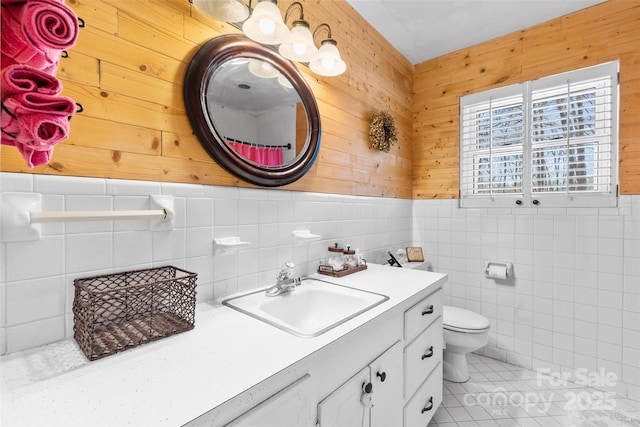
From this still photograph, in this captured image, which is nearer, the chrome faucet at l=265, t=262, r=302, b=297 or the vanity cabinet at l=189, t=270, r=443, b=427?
the vanity cabinet at l=189, t=270, r=443, b=427

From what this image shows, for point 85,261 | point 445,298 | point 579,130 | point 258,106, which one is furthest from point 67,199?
point 579,130

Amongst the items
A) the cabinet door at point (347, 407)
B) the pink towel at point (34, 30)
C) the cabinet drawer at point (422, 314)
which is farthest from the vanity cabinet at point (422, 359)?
the pink towel at point (34, 30)

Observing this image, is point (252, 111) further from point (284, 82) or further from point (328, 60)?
point (328, 60)

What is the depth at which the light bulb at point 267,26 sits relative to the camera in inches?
48.2

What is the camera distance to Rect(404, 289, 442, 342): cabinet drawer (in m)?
1.31

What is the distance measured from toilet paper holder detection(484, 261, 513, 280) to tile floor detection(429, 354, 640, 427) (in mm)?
708

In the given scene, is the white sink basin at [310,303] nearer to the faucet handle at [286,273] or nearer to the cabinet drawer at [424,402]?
the faucet handle at [286,273]

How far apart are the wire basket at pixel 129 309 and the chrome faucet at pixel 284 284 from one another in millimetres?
418

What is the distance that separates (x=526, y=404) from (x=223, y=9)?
106 inches

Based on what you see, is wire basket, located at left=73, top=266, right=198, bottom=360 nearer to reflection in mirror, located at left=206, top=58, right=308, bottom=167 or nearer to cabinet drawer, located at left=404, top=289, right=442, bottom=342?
reflection in mirror, located at left=206, top=58, right=308, bottom=167

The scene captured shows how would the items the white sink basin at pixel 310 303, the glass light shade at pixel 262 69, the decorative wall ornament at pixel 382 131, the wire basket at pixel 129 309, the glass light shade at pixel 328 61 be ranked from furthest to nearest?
the decorative wall ornament at pixel 382 131
the glass light shade at pixel 328 61
the glass light shade at pixel 262 69
the white sink basin at pixel 310 303
the wire basket at pixel 129 309

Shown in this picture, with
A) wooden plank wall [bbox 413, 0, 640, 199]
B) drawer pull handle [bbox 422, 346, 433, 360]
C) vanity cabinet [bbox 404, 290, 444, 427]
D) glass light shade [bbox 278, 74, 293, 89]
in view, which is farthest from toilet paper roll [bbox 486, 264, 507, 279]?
glass light shade [bbox 278, 74, 293, 89]

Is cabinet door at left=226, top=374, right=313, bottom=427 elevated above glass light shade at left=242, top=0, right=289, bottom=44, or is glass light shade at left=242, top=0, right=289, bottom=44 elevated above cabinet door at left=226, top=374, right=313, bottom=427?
glass light shade at left=242, top=0, right=289, bottom=44

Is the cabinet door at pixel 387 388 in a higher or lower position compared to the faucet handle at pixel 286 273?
lower
